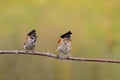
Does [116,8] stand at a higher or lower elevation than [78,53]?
higher

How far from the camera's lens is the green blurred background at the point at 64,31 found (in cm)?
427

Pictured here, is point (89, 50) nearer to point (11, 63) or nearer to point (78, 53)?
point (78, 53)

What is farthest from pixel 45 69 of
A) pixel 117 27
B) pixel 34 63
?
pixel 117 27

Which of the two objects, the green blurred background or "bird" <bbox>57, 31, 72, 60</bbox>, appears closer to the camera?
"bird" <bbox>57, 31, 72, 60</bbox>

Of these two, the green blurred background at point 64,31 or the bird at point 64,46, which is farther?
the green blurred background at point 64,31

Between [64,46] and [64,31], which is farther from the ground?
[64,31]

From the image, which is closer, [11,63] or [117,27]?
[11,63]

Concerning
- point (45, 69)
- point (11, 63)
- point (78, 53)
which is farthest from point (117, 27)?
point (11, 63)

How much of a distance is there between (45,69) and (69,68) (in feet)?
0.73

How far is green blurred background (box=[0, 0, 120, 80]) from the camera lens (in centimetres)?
427

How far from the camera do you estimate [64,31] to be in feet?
14.7

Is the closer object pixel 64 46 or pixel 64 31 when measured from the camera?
pixel 64 46

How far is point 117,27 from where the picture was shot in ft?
14.6

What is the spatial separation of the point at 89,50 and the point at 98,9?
41 cm
